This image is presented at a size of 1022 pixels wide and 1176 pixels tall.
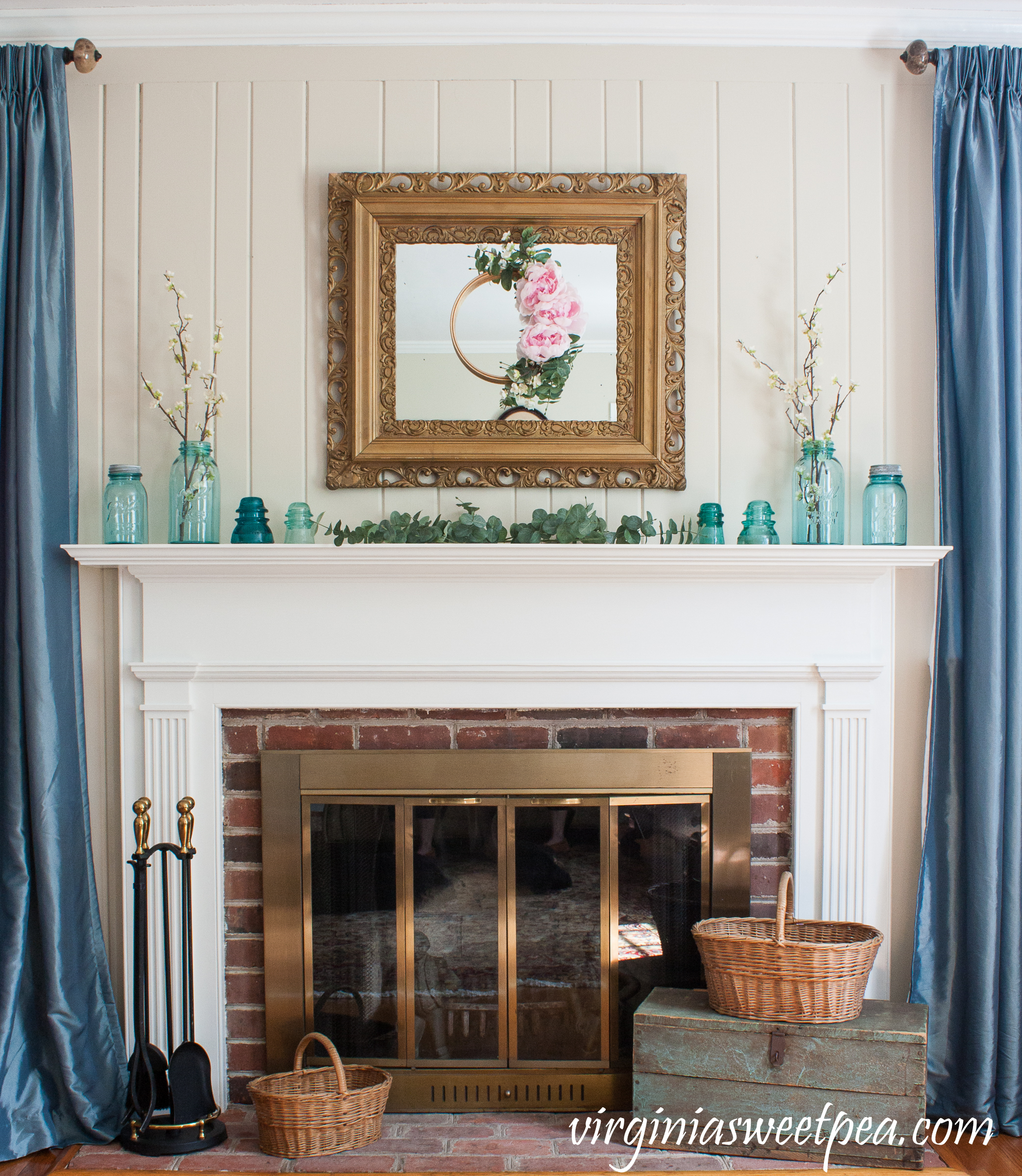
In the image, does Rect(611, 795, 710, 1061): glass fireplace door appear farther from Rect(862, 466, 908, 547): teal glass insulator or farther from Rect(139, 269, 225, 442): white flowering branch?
Rect(139, 269, 225, 442): white flowering branch

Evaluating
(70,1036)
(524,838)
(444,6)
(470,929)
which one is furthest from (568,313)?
(70,1036)

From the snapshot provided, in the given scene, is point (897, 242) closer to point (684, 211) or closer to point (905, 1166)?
point (684, 211)

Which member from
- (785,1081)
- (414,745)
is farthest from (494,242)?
(785,1081)

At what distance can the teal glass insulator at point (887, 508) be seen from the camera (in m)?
1.97

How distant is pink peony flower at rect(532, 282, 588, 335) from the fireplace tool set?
127 cm

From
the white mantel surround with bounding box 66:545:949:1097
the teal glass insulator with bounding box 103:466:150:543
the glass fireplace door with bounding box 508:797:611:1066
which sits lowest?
the glass fireplace door with bounding box 508:797:611:1066

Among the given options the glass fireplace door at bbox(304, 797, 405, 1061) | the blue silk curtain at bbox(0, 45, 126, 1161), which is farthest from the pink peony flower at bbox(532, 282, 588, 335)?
the glass fireplace door at bbox(304, 797, 405, 1061)

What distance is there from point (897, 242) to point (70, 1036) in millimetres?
2503

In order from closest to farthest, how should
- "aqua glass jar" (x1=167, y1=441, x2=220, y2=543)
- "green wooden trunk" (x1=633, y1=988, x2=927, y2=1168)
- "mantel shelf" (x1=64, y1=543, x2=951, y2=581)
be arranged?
"green wooden trunk" (x1=633, y1=988, x2=927, y2=1168) < "mantel shelf" (x1=64, y1=543, x2=951, y2=581) < "aqua glass jar" (x1=167, y1=441, x2=220, y2=543)

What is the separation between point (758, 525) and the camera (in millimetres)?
1962

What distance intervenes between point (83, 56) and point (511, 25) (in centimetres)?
94

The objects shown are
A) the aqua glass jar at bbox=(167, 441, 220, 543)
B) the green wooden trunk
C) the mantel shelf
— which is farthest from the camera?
the aqua glass jar at bbox=(167, 441, 220, 543)

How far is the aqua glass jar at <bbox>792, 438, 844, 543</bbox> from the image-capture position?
1989 mm

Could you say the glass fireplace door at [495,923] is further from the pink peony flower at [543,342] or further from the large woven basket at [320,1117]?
the pink peony flower at [543,342]
